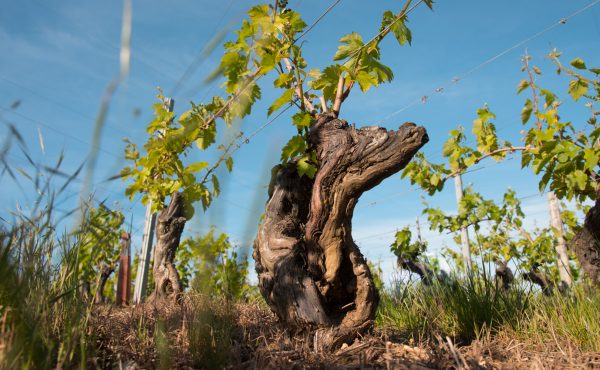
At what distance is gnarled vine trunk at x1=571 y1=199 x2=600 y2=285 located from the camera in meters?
5.59

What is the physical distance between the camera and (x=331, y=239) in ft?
10.5

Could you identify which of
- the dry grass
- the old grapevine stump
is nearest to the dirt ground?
the dry grass

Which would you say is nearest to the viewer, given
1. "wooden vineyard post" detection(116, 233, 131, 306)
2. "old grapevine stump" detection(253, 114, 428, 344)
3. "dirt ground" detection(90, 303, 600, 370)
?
"wooden vineyard post" detection(116, 233, 131, 306)

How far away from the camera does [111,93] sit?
2.51ft

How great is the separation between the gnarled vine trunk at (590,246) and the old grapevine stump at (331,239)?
12.6ft

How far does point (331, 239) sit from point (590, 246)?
14.1 ft

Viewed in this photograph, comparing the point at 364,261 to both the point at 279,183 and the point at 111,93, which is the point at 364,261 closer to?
the point at 279,183

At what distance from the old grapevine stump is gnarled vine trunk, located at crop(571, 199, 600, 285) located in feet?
12.6

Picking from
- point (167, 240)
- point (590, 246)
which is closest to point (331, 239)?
point (167, 240)

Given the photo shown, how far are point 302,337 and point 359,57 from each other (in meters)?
2.06

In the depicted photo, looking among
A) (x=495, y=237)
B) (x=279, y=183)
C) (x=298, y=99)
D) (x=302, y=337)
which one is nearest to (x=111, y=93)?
(x=302, y=337)

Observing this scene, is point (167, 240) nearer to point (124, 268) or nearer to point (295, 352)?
point (124, 268)

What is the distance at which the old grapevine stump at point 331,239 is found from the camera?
2992 millimetres

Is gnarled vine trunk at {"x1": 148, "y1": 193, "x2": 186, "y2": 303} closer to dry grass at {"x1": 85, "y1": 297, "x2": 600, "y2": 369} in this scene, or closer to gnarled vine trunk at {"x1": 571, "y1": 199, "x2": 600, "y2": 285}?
dry grass at {"x1": 85, "y1": 297, "x2": 600, "y2": 369}
